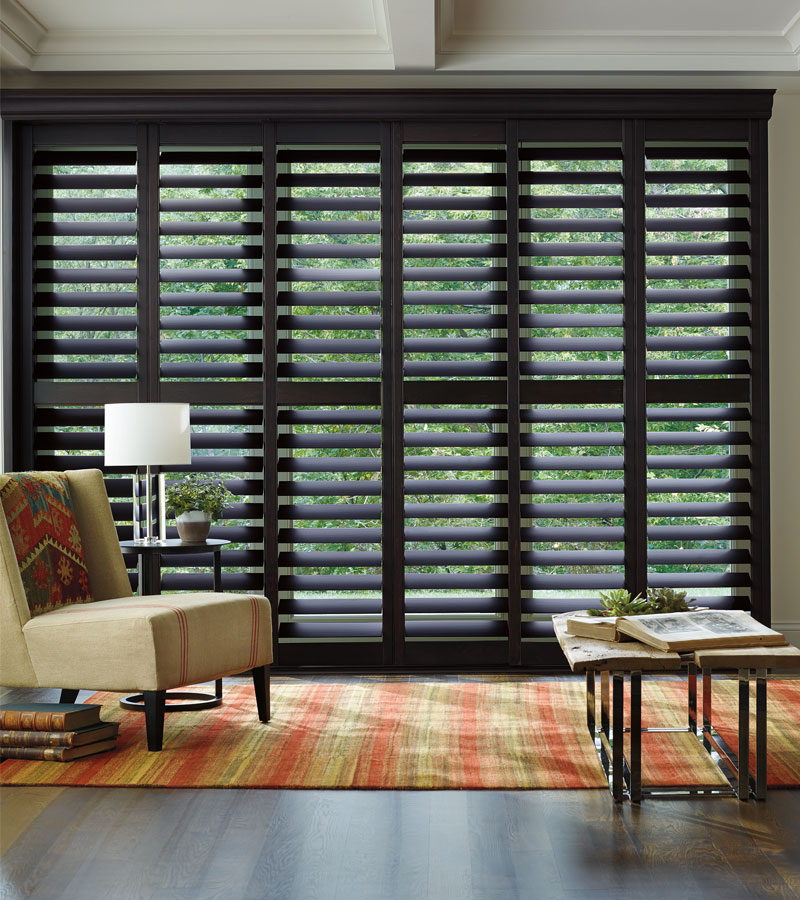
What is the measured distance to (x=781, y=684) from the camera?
13.8 ft

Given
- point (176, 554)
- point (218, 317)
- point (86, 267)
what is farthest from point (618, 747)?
point (86, 267)

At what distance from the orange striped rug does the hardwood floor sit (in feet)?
0.38

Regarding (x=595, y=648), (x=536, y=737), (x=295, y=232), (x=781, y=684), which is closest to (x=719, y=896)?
(x=595, y=648)

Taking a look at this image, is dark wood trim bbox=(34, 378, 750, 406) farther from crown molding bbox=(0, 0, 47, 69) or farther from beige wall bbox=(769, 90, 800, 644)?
crown molding bbox=(0, 0, 47, 69)

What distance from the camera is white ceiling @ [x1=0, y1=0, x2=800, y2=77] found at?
4238mm

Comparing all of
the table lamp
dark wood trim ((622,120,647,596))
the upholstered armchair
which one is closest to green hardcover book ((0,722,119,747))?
the upholstered armchair

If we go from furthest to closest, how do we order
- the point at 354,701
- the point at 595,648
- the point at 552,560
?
the point at 552,560
the point at 354,701
the point at 595,648

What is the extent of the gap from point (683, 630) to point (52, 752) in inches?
79.5

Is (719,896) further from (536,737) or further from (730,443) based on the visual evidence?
(730,443)

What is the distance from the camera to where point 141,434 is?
3955 millimetres

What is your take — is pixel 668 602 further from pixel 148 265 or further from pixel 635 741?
pixel 148 265

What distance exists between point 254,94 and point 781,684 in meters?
3.50

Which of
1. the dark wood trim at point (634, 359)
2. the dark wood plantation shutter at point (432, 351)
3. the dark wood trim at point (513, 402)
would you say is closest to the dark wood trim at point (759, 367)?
the dark wood plantation shutter at point (432, 351)

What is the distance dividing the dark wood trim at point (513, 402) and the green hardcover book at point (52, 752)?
6.51ft
